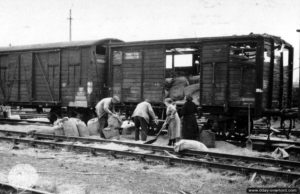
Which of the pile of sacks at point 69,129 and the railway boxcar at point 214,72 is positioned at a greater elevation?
the railway boxcar at point 214,72

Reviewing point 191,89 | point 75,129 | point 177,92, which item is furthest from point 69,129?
point 191,89

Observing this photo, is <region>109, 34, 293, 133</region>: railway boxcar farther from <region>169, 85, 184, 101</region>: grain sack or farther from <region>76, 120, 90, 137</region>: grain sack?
<region>76, 120, 90, 137</region>: grain sack

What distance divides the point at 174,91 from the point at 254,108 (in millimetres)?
3269

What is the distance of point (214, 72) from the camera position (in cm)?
1275

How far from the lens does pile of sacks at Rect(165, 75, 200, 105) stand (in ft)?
44.4

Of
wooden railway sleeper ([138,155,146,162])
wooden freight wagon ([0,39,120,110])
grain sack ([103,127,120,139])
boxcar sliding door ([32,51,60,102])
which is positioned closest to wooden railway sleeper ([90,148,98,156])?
wooden railway sleeper ([138,155,146,162])

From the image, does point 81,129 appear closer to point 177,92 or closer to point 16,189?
point 177,92

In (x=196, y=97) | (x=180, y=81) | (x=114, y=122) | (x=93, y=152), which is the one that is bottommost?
(x=93, y=152)

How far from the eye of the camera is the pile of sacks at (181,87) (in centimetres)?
1352

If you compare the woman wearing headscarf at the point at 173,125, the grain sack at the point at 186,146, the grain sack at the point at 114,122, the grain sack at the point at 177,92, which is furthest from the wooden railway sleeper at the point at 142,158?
the grain sack at the point at 177,92

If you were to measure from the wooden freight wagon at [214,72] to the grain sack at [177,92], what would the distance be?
0.12ft

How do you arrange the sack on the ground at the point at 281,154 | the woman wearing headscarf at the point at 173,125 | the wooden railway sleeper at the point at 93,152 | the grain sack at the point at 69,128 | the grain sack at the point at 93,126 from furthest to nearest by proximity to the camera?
the grain sack at the point at 93,126, the grain sack at the point at 69,128, the woman wearing headscarf at the point at 173,125, the wooden railway sleeper at the point at 93,152, the sack on the ground at the point at 281,154

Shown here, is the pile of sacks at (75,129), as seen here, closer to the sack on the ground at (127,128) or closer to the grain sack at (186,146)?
the sack on the ground at (127,128)

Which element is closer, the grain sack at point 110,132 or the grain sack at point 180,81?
the grain sack at point 110,132
